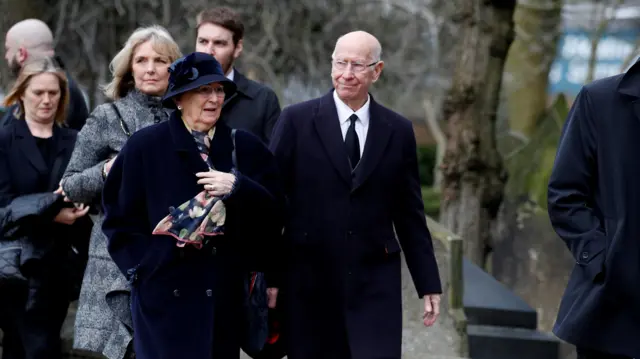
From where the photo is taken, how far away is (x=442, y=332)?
7863 millimetres

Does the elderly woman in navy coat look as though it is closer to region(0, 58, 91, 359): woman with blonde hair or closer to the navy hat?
the navy hat

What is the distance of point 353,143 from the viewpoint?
5.52m

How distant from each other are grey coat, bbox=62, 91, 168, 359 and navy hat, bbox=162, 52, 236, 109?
0.75m

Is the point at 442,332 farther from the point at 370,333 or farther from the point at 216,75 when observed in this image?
the point at 216,75

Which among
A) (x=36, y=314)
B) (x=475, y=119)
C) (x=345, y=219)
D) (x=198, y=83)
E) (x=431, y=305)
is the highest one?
(x=198, y=83)

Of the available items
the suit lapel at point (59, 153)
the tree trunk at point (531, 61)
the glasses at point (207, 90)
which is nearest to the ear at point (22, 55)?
the suit lapel at point (59, 153)

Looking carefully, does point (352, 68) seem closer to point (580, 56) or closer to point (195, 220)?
point (195, 220)

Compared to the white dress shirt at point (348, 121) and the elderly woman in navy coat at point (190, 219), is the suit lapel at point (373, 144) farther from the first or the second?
the elderly woman in navy coat at point (190, 219)

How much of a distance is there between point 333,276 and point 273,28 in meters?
17.1

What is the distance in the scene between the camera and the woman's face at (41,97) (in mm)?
6387

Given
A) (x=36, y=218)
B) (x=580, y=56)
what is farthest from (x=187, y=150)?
(x=580, y=56)

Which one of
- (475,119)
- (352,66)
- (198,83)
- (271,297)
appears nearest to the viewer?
(198,83)

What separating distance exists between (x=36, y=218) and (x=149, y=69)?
1.09m

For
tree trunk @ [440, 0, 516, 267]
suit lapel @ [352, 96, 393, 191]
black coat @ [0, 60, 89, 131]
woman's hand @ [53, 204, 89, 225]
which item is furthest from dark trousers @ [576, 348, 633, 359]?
tree trunk @ [440, 0, 516, 267]
